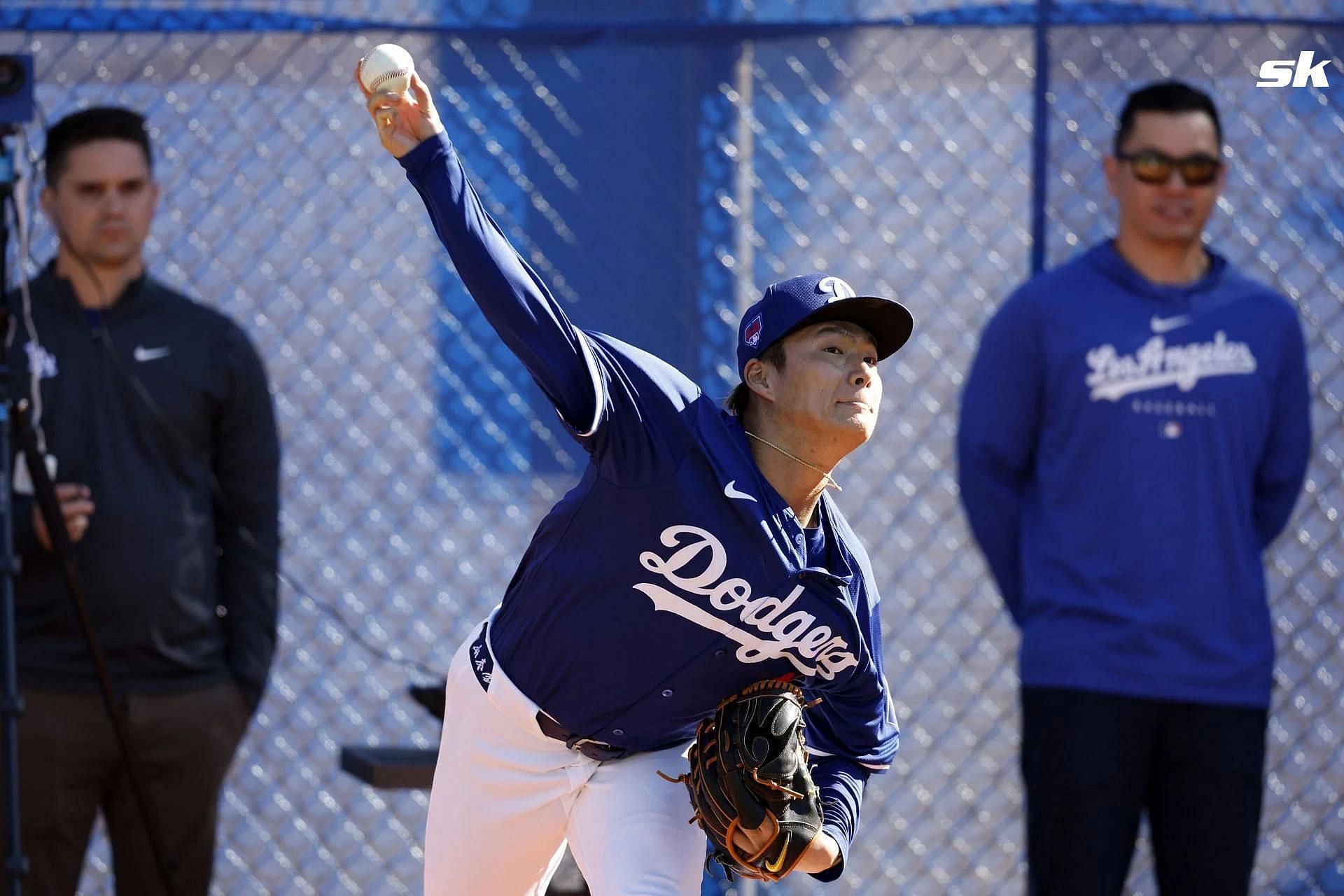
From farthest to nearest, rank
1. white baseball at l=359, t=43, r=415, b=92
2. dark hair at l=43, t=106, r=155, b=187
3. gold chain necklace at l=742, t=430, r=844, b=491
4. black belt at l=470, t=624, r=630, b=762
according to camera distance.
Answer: dark hair at l=43, t=106, r=155, b=187 < black belt at l=470, t=624, r=630, b=762 < gold chain necklace at l=742, t=430, r=844, b=491 < white baseball at l=359, t=43, r=415, b=92

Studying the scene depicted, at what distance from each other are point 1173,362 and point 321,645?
6.53 ft

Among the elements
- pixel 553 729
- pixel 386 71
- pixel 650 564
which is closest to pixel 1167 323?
pixel 650 564

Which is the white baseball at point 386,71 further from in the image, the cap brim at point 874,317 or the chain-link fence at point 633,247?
the chain-link fence at point 633,247

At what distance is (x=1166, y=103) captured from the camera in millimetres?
3771

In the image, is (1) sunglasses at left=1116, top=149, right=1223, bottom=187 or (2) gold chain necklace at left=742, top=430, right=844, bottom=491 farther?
(1) sunglasses at left=1116, top=149, right=1223, bottom=187

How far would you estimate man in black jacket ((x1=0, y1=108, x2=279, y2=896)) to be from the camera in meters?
3.73

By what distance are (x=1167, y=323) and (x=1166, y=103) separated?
0.47 metres

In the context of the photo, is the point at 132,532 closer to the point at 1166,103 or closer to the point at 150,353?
the point at 150,353

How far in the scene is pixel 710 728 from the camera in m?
2.84

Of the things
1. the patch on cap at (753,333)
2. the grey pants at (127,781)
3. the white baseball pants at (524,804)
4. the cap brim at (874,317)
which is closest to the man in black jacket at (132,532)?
the grey pants at (127,781)

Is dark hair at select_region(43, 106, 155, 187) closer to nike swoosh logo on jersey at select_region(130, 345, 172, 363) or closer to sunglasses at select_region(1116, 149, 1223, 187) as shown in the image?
nike swoosh logo on jersey at select_region(130, 345, 172, 363)

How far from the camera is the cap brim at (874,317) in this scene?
9.02ft

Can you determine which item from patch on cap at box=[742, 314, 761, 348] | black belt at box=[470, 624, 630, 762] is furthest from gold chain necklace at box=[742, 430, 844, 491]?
black belt at box=[470, 624, 630, 762]

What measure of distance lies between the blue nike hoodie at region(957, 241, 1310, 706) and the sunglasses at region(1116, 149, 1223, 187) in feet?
0.62
